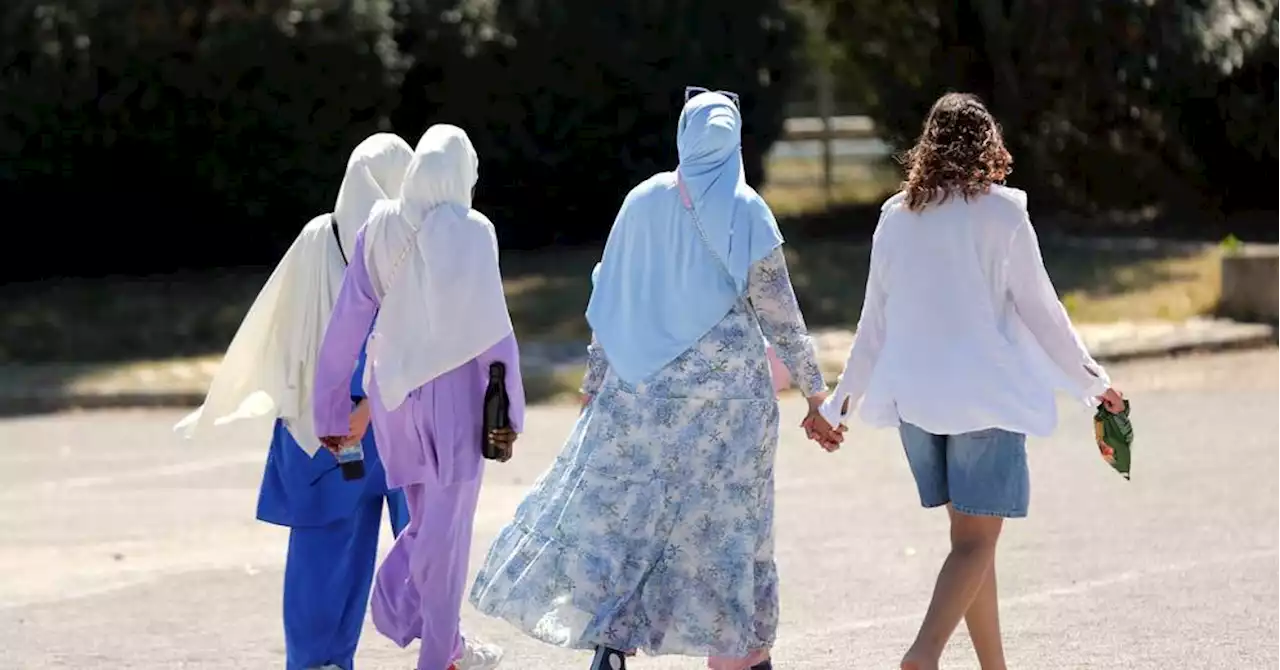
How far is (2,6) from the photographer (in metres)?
17.0

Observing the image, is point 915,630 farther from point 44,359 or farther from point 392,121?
point 392,121

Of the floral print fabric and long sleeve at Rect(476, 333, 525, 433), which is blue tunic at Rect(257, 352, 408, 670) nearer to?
long sleeve at Rect(476, 333, 525, 433)

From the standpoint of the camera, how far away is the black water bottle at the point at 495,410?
6.12 metres

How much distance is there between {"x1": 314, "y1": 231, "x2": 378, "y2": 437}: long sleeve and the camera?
617 cm

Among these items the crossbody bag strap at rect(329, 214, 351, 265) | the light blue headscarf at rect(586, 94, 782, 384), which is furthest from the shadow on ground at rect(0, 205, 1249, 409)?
the light blue headscarf at rect(586, 94, 782, 384)

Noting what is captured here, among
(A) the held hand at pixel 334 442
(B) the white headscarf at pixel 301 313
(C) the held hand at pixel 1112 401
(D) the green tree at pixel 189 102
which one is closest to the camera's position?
(C) the held hand at pixel 1112 401

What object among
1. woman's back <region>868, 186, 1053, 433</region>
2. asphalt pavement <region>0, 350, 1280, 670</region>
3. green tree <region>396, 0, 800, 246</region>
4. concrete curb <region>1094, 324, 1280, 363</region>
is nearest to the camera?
woman's back <region>868, 186, 1053, 433</region>

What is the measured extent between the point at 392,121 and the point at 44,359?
3.94 metres

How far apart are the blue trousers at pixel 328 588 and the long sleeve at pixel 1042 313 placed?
2101mm

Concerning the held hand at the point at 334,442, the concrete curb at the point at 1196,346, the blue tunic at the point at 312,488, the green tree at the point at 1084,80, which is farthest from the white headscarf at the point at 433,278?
the green tree at the point at 1084,80

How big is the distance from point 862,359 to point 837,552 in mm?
2871

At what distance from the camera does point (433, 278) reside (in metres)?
6.10

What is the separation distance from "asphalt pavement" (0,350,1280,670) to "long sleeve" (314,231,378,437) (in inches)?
22.4

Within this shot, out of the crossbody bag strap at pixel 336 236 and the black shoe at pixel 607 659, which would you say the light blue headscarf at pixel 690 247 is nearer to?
the black shoe at pixel 607 659
